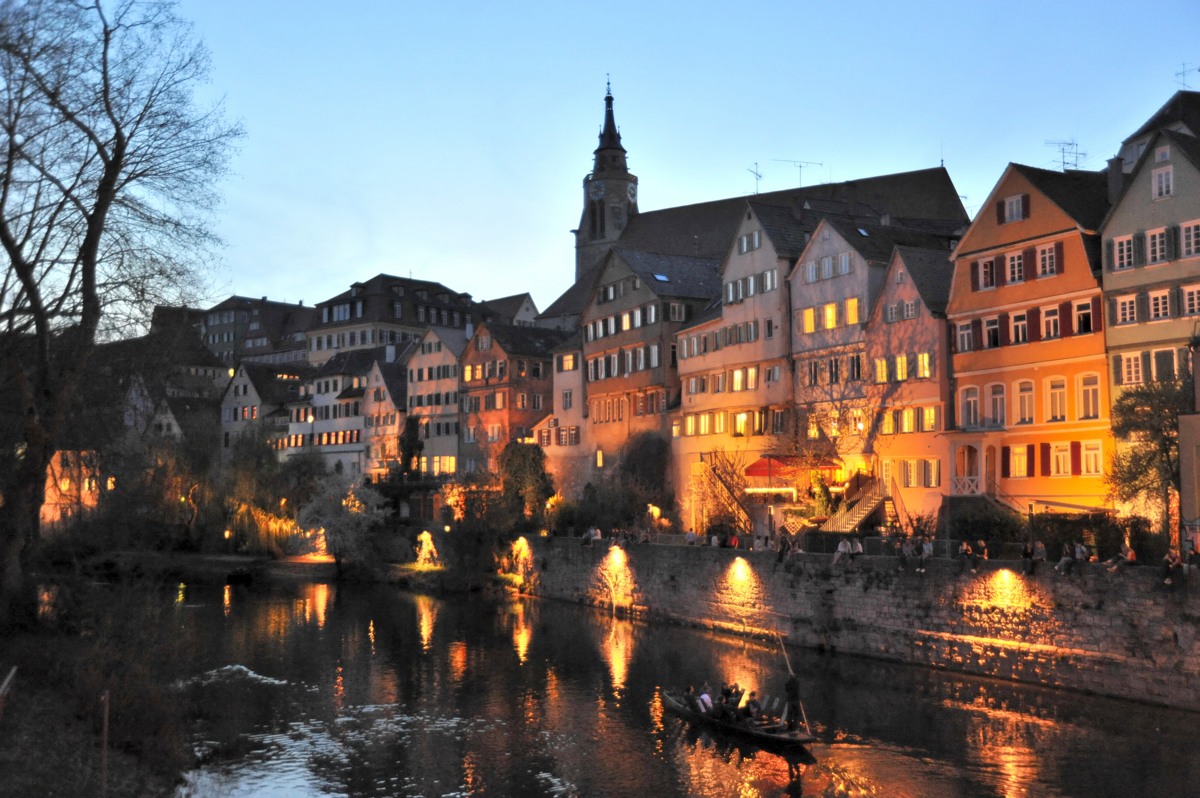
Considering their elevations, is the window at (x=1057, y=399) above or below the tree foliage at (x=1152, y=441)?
above

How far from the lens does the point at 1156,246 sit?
38188mm

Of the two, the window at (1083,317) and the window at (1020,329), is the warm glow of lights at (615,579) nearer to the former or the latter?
the window at (1020,329)

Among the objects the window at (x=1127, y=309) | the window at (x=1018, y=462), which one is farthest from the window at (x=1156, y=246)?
the window at (x=1018, y=462)

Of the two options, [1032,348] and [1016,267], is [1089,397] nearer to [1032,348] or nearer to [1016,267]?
[1032,348]

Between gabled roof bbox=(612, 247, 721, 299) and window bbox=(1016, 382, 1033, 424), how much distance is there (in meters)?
23.1

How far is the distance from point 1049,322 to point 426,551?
3858cm

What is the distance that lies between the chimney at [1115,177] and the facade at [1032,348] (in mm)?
364

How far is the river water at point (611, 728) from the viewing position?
81.7 feet

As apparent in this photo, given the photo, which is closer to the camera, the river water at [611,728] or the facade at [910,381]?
the river water at [611,728]

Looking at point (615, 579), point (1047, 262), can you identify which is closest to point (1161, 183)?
point (1047, 262)

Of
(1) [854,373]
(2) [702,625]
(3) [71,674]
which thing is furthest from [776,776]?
(1) [854,373]

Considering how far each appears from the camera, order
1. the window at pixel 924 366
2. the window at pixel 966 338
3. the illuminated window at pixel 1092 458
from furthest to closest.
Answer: the window at pixel 924 366 → the window at pixel 966 338 → the illuminated window at pixel 1092 458

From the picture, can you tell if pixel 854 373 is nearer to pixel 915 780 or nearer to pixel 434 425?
pixel 915 780

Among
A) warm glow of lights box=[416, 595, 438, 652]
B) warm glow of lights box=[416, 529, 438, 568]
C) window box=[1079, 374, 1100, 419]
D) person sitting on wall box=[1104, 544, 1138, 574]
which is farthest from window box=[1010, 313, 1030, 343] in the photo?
warm glow of lights box=[416, 529, 438, 568]
